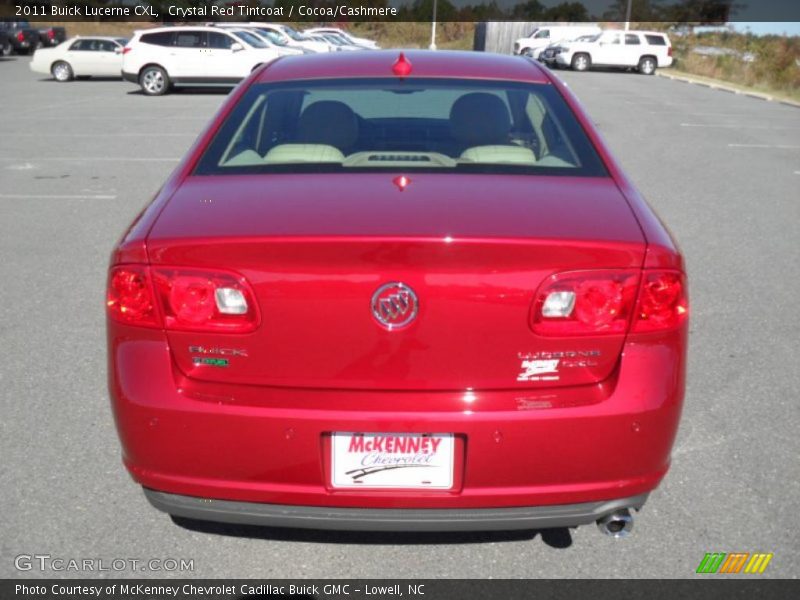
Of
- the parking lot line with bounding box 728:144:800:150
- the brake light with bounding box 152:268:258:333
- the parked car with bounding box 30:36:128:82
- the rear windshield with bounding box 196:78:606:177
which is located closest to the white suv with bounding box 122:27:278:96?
the parked car with bounding box 30:36:128:82

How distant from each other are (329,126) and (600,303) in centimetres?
152

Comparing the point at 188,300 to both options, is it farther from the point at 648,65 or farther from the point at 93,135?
the point at 648,65

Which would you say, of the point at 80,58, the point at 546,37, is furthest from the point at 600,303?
the point at 546,37

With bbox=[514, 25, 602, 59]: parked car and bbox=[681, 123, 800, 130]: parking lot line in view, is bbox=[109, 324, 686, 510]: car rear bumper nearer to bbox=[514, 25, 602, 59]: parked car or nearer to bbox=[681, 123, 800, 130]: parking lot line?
bbox=[681, 123, 800, 130]: parking lot line

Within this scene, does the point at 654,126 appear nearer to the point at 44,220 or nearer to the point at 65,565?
the point at 44,220

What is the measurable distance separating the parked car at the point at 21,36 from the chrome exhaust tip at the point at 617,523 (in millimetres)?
44266

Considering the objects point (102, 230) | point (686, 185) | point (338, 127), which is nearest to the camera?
point (338, 127)

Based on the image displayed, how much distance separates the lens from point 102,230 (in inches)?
311

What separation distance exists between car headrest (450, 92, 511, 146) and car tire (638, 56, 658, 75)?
3487cm

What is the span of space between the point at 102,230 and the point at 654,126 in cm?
1169

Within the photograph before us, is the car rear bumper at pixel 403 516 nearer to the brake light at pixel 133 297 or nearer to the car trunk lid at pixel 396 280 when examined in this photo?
the car trunk lid at pixel 396 280

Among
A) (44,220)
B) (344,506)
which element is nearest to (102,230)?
(44,220)

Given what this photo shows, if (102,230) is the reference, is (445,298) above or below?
above

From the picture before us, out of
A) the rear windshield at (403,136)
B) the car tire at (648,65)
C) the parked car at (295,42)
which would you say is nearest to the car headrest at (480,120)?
the rear windshield at (403,136)
